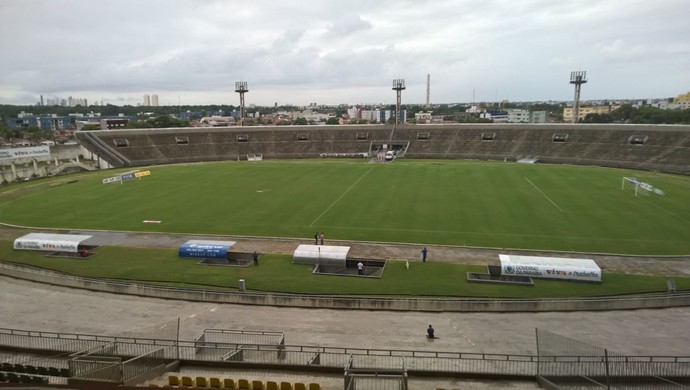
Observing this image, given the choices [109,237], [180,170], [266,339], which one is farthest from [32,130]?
[266,339]

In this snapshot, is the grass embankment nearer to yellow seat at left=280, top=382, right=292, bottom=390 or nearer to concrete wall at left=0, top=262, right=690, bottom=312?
concrete wall at left=0, top=262, right=690, bottom=312

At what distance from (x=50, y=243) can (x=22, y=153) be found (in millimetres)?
44007

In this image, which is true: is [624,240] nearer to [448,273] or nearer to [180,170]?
[448,273]

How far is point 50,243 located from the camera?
30438mm

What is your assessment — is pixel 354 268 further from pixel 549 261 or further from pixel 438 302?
pixel 549 261

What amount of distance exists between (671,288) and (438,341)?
13.5 m

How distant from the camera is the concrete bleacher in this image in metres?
69.1

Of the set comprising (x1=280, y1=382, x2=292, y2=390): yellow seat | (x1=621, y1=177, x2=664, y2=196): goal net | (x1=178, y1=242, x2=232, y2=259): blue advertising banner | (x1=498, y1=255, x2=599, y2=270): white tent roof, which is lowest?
(x1=178, y1=242, x2=232, y2=259): blue advertising banner

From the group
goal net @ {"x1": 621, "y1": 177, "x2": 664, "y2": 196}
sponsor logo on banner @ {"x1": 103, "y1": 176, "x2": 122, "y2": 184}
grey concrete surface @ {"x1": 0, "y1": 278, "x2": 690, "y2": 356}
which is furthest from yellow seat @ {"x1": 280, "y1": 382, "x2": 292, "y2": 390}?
sponsor logo on banner @ {"x1": 103, "y1": 176, "x2": 122, "y2": 184}

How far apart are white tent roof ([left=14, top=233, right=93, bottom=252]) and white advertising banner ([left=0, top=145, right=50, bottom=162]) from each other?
40.2 m

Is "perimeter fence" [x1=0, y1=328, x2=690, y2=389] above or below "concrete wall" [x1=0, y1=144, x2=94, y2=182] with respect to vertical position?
below

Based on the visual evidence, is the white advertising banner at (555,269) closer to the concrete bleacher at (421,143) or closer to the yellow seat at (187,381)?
the yellow seat at (187,381)

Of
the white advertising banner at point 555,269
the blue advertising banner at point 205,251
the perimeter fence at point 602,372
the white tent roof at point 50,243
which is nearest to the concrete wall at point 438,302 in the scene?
the white advertising banner at point 555,269

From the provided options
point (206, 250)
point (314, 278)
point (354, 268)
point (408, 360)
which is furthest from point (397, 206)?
point (408, 360)
